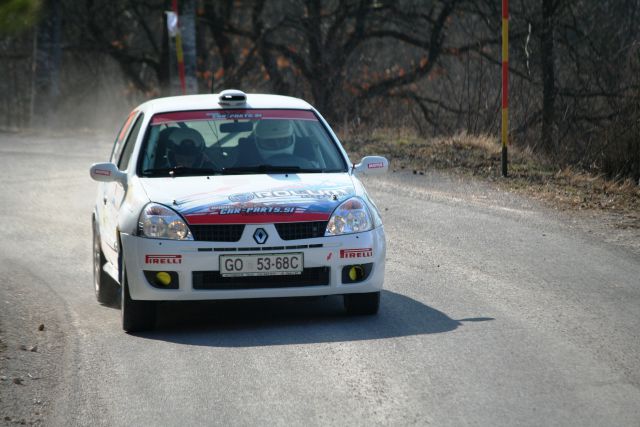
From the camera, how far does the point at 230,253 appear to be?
776cm

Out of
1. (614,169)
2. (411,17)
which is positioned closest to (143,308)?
(614,169)

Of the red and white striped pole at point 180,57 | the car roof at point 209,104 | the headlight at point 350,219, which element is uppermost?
the red and white striped pole at point 180,57

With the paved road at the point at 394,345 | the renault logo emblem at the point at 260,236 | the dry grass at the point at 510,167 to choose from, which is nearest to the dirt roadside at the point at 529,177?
the dry grass at the point at 510,167

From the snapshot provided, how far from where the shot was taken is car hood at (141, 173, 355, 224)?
7.80m

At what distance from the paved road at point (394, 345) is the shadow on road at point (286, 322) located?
0.06 feet

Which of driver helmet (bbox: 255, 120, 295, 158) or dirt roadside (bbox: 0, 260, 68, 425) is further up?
driver helmet (bbox: 255, 120, 295, 158)

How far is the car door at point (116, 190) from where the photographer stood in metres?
8.71

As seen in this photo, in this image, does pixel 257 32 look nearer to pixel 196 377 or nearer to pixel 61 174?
pixel 61 174

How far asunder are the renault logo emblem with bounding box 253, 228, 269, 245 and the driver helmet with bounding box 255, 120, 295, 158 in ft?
4.06

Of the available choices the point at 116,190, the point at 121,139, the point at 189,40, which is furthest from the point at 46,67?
the point at 116,190

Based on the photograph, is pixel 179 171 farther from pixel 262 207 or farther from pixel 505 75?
pixel 505 75

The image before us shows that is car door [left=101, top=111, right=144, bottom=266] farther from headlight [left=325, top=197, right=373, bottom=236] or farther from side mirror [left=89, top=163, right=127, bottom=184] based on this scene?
headlight [left=325, top=197, right=373, bottom=236]

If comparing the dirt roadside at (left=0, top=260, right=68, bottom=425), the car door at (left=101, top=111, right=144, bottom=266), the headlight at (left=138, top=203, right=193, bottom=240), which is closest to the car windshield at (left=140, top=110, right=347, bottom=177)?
the car door at (left=101, top=111, right=144, bottom=266)

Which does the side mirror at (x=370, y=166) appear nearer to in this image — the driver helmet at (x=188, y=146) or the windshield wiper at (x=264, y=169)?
the windshield wiper at (x=264, y=169)
